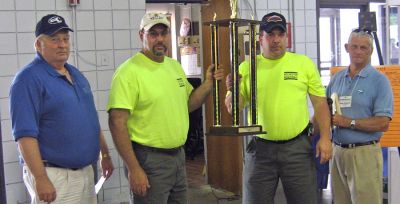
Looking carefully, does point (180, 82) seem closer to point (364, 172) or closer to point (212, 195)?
point (364, 172)

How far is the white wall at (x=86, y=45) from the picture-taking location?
12.2 feet

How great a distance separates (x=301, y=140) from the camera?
2668 millimetres

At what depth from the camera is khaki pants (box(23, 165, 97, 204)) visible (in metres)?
2.34

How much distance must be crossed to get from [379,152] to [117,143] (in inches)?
62.5

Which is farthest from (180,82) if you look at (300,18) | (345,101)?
(300,18)

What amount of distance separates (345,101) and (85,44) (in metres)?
2.03

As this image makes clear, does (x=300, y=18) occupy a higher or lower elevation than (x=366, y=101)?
higher

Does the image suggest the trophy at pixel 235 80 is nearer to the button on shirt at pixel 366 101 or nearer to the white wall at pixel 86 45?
the button on shirt at pixel 366 101

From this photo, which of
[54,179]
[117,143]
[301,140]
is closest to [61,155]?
[54,179]

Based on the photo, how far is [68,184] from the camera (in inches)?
93.9

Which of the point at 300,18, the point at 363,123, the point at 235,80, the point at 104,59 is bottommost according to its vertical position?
the point at 363,123

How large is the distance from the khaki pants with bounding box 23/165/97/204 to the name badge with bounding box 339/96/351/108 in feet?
5.03

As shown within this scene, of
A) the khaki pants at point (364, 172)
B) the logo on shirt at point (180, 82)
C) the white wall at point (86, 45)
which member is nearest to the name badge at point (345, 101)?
the khaki pants at point (364, 172)

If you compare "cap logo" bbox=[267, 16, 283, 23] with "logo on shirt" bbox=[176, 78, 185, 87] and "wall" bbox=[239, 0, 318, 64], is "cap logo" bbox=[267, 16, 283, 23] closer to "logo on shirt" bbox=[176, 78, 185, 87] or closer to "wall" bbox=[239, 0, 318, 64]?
"logo on shirt" bbox=[176, 78, 185, 87]
